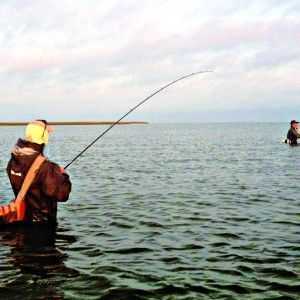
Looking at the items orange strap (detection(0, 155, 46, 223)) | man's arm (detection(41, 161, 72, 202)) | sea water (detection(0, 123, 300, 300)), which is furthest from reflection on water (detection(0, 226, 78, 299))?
man's arm (detection(41, 161, 72, 202))

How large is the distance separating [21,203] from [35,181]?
60 centimetres

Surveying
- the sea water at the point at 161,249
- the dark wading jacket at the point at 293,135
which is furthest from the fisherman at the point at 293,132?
the sea water at the point at 161,249

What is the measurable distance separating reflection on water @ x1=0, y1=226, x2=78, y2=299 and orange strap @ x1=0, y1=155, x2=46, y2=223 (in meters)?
0.37

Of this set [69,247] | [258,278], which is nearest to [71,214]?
[69,247]

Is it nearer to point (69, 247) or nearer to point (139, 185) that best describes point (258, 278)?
point (69, 247)

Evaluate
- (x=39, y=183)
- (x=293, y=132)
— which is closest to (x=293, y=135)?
(x=293, y=132)

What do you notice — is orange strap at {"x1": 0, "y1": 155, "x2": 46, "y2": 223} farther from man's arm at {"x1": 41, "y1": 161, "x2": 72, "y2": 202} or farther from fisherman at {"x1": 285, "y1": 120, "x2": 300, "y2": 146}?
fisherman at {"x1": 285, "y1": 120, "x2": 300, "y2": 146}

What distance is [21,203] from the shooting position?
938cm

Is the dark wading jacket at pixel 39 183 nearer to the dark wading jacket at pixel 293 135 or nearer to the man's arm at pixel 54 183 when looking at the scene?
the man's arm at pixel 54 183

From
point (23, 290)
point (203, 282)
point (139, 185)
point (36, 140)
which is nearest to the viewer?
point (23, 290)

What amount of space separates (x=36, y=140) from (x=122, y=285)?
339 cm

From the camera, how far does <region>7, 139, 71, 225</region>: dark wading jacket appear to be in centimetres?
903

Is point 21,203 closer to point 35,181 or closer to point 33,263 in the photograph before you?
point 35,181

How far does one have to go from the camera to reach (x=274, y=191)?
18.4 m
